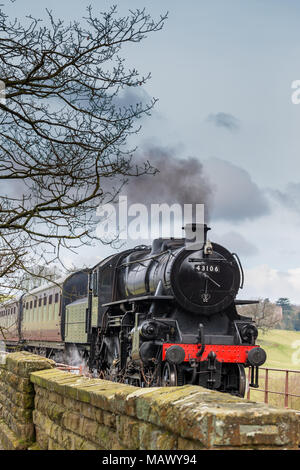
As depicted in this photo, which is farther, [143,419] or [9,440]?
[9,440]

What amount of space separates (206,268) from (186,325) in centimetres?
125

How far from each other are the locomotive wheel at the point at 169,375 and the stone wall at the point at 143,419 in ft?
15.6

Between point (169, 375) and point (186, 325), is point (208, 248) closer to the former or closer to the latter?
point (186, 325)

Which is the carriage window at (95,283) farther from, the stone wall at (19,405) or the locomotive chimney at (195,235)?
the stone wall at (19,405)

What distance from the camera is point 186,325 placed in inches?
470

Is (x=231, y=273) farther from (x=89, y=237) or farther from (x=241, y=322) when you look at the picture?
(x=89, y=237)

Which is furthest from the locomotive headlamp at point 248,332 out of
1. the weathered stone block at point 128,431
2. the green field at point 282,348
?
the green field at point 282,348

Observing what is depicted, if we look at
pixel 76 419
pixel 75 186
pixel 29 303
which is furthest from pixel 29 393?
pixel 29 303

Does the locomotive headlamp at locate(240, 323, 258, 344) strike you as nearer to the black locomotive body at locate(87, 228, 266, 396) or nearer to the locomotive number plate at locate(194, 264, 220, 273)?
the black locomotive body at locate(87, 228, 266, 396)

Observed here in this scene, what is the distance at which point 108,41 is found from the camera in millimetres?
7094

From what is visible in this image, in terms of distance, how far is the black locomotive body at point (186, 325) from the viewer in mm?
11156

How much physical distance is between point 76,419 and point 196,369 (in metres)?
6.46

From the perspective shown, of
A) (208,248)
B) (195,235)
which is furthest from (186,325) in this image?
(195,235)

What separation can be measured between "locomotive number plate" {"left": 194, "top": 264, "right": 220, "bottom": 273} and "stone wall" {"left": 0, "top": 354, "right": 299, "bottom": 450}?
19.3 feet
